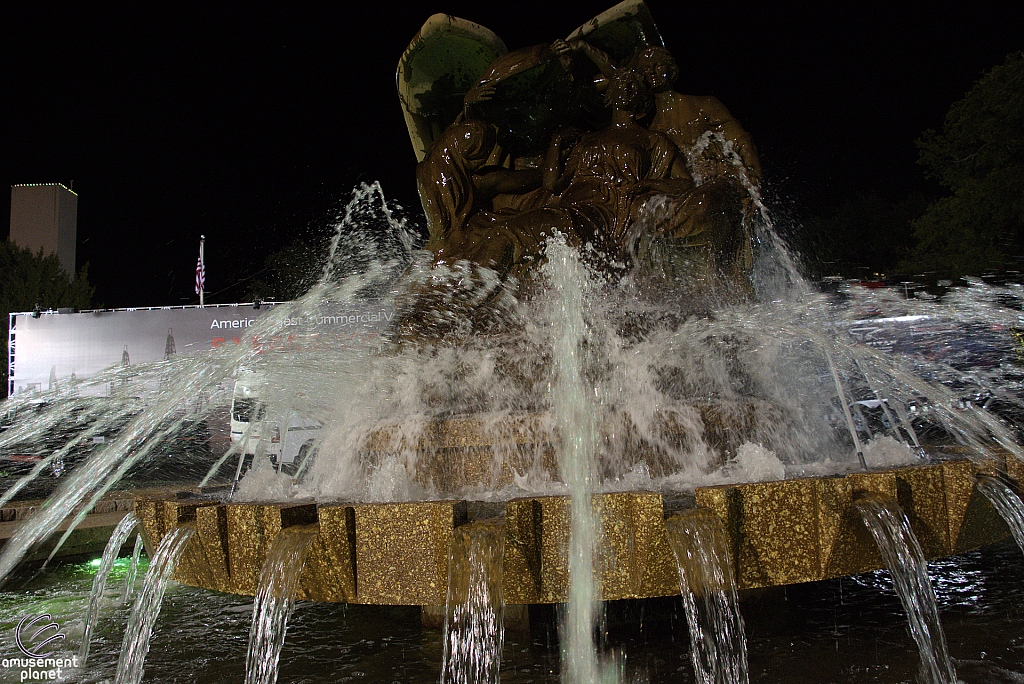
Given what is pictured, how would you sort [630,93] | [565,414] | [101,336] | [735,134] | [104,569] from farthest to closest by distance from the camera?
[101,336] → [630,93] → [735,134] → [565,414] → [104,569]

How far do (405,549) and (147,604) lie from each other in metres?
1.36

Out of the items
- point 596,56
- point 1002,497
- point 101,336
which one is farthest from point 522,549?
point 101,336

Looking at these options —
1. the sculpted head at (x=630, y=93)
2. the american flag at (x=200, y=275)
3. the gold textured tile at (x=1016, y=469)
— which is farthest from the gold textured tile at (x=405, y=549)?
the american flag at (x=200, y=275)

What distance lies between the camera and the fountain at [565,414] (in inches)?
115

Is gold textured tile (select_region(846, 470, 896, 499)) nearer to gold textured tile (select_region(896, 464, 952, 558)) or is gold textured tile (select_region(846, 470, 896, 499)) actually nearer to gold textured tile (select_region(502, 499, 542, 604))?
gold textured tile (select_region(896, 464, 952, 558))

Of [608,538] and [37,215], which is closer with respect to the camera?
[608,538]

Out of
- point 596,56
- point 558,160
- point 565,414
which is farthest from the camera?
point 596,56

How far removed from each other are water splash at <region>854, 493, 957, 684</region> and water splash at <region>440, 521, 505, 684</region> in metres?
1.51

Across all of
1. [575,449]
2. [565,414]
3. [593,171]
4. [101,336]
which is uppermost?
[101,336]

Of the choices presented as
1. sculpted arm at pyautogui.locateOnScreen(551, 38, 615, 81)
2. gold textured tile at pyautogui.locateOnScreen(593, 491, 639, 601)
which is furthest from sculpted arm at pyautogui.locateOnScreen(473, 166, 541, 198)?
gold textured tile at pyautogui.locateOnScreen(593, 491, 639, 601)

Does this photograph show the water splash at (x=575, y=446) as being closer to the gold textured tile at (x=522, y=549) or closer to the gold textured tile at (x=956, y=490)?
the gold textured tile at (x=522, y=549)

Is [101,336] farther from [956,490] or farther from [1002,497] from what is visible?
[1002,497]

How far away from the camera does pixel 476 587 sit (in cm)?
283

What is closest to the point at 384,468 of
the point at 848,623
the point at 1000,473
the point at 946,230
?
the point at 848,623
